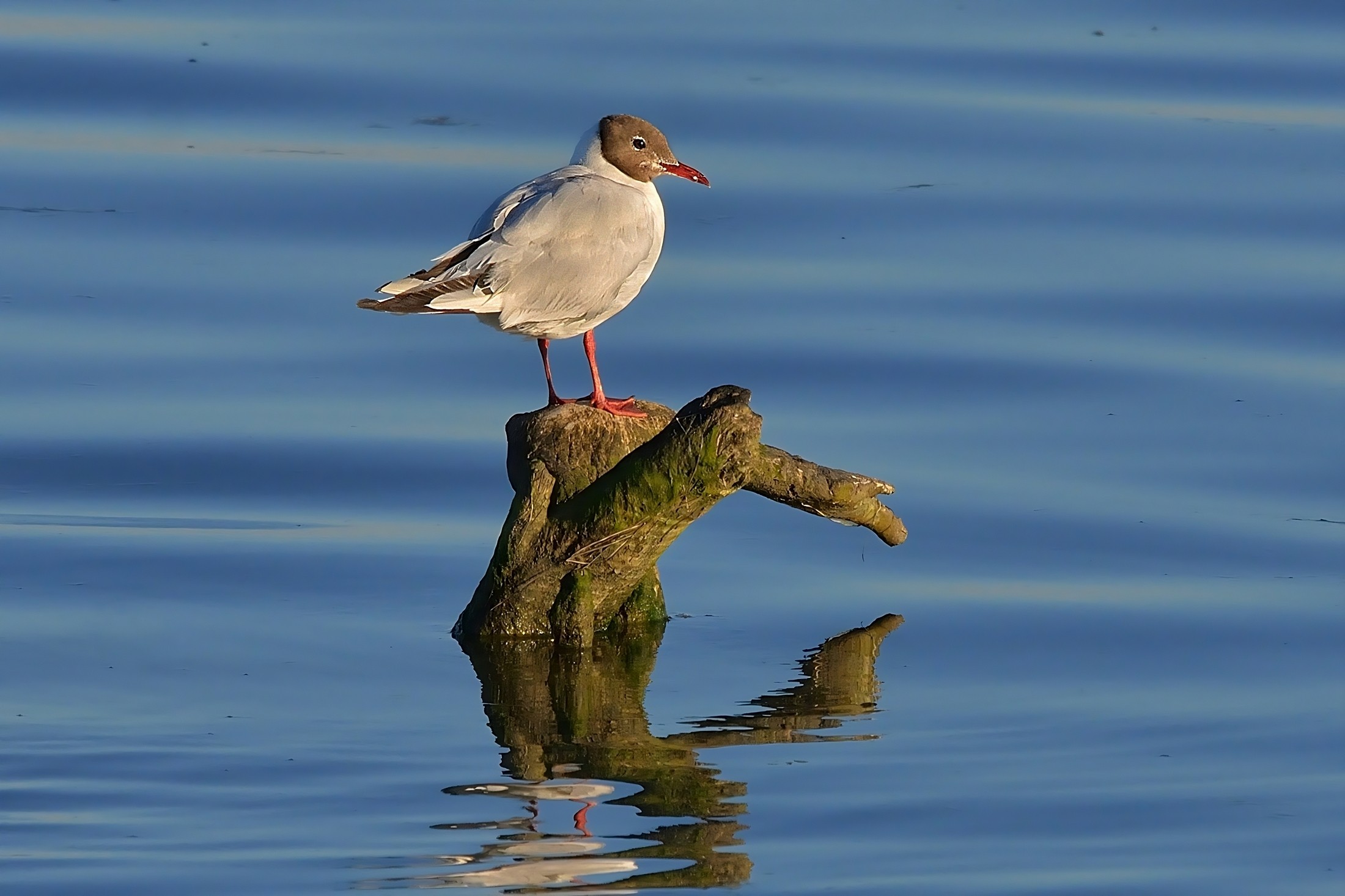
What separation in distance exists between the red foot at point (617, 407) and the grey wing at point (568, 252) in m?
0.43

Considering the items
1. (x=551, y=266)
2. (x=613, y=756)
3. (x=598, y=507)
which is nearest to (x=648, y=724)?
(x=613, y=756)

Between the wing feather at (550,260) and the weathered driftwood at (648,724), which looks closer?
the weathered driftwood at (648,724)

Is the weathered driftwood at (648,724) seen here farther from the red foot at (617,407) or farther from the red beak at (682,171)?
the red beak at (682,171)

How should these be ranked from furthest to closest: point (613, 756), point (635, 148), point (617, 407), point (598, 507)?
point (635, 148)
point (617, 407)
point (598, 507)
point (613, 756)

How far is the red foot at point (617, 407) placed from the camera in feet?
25.2

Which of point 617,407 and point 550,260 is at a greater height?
point 550,260

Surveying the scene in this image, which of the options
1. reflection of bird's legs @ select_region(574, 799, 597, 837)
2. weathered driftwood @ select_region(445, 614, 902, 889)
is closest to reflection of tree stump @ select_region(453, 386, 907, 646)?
weathered driftwood @ select_region(445, 614, 902, 889)

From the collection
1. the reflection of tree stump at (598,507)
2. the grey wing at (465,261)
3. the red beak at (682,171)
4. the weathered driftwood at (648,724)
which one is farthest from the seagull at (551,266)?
the weathered driftwood at (648,724)

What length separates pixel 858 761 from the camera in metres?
6.56

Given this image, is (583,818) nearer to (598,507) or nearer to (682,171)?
(598,507)

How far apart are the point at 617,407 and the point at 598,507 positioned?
1.58ft

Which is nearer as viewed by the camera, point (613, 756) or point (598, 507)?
point (613, 756)

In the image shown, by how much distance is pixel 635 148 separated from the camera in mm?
8812

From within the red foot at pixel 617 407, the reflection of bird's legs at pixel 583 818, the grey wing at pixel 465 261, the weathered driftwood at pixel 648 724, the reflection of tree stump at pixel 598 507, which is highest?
the grey wing at pixel 465 261
